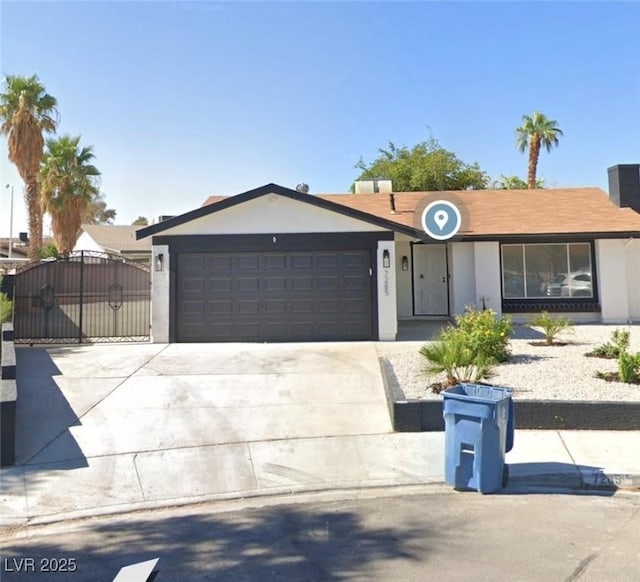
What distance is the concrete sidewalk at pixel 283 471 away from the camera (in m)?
4.82

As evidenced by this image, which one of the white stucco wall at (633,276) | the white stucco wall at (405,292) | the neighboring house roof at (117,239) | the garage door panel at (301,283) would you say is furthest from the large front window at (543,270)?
the neighboring house roof at (117,239)

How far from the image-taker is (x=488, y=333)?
8609 millimetres

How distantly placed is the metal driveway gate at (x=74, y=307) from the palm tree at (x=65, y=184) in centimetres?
1108

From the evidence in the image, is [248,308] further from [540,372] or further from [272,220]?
[540,372]

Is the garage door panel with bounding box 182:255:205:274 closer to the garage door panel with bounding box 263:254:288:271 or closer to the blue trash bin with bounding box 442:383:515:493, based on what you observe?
the garage door panel with bounding box 263:254:288:271

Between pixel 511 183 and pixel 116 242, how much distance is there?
2636cm

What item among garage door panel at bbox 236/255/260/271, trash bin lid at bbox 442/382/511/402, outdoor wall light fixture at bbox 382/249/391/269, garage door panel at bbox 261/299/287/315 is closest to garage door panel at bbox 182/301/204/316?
garage door panel at bbox 236/255/260/271

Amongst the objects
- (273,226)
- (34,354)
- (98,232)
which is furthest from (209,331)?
(98,232)

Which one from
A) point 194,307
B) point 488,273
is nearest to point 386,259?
point 488,273

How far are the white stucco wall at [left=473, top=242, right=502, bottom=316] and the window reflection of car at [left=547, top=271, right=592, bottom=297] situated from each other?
1.77 metres

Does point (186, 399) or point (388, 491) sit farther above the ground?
point (186, 399)

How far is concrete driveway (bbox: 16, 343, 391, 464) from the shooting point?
20.7 ft

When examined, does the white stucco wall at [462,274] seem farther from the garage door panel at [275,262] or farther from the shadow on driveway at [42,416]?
the shadow on driveway at [42,416]

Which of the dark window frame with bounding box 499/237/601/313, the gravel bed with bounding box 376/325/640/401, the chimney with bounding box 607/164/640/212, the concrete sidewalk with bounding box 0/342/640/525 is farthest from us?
the chimney with bounding box 607/164/640/212
